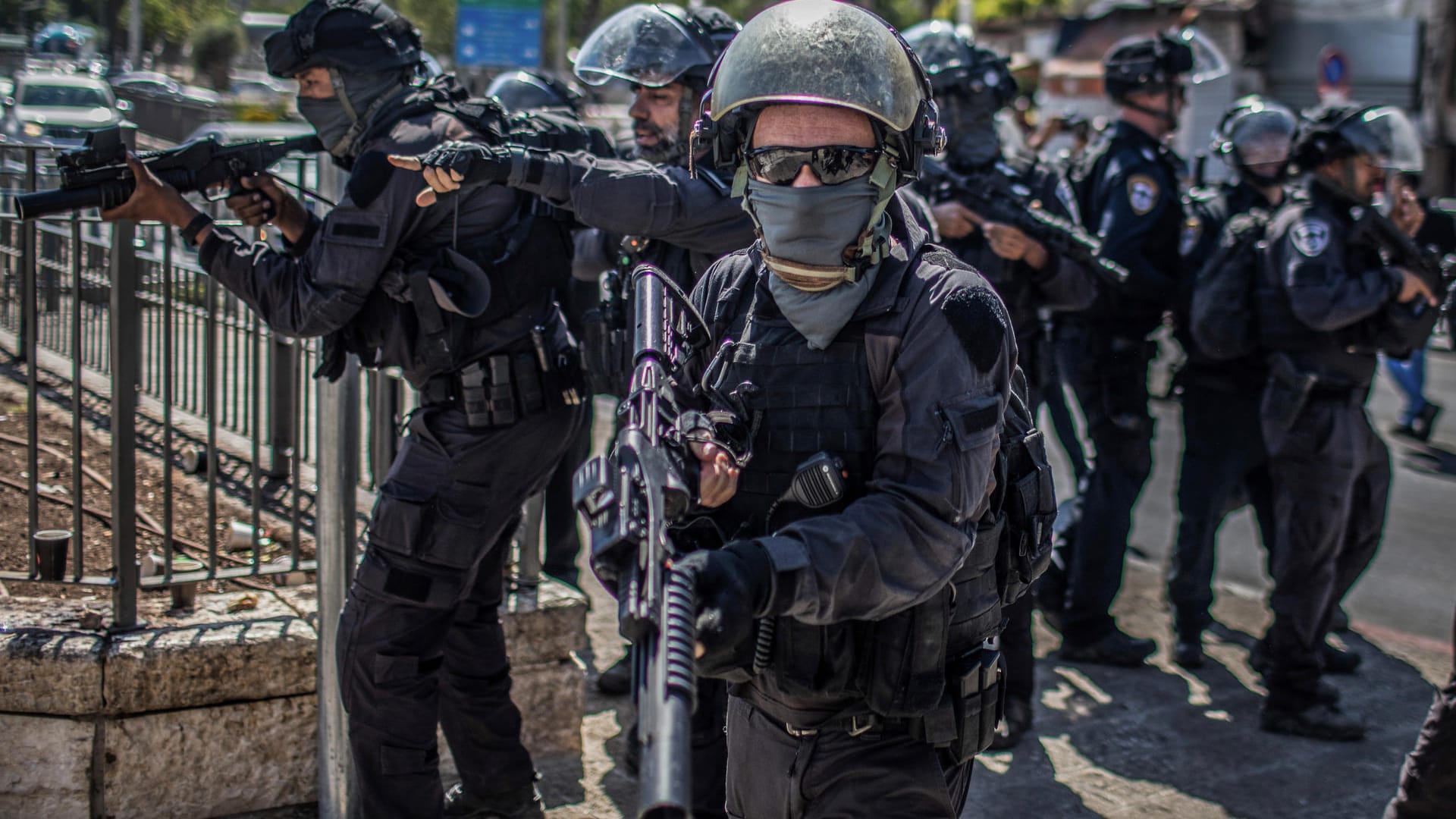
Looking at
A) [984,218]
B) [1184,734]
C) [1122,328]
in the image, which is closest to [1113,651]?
[1184,734]

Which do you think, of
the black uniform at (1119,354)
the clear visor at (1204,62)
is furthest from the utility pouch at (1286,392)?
the clear visor at (1204,62)

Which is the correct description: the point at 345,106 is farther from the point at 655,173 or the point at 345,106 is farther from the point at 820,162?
the point at 820,162

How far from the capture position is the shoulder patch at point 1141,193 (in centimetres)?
551

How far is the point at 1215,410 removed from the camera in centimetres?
554

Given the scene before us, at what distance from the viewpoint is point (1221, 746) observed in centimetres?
473

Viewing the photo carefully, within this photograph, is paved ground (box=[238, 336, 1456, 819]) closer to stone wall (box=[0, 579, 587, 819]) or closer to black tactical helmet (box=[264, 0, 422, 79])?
stone wall (box=[0, 579, 587, 819])

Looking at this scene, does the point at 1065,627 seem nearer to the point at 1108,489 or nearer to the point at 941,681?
the point at 1108,489

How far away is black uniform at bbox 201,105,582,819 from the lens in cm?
347

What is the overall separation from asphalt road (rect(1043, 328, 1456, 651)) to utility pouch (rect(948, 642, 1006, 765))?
4.32 m

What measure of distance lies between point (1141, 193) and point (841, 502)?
12.0 feet

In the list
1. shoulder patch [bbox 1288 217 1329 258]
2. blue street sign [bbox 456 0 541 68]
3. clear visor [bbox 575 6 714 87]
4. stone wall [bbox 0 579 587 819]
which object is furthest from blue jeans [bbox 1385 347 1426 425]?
blue street sign [bbox 456 0 541 68]

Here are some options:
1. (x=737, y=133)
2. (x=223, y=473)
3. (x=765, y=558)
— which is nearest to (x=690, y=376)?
(x=737, y=133)

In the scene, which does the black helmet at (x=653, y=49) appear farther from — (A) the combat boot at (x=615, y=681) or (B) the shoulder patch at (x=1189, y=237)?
(B) the shoulder patch at (x=1189, y=237)

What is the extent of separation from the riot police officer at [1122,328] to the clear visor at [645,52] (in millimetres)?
2172
